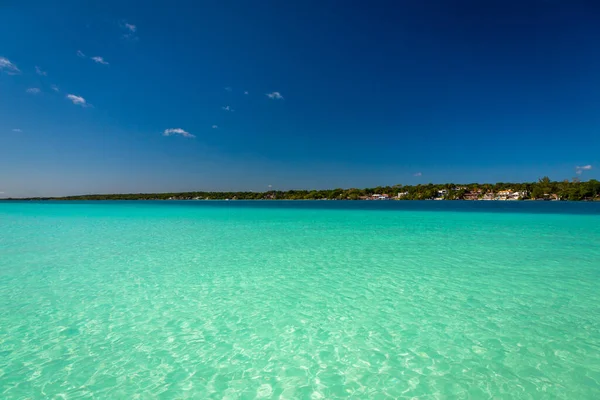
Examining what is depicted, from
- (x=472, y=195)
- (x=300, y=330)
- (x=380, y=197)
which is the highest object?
(x=472, y=195)

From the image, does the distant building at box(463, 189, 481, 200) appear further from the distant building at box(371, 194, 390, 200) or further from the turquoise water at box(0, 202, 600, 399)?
the turquoise water at box(0, 202, 600, 399)

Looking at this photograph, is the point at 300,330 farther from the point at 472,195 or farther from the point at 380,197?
the point at 472,195

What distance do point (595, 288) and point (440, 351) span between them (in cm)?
544

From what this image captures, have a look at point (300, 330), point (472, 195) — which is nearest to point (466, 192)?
point (472, 195)

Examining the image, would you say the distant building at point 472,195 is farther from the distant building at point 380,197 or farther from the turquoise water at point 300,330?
the turquoise water at point 300,330

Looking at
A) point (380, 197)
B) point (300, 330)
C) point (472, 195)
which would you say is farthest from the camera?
point (380, 197)

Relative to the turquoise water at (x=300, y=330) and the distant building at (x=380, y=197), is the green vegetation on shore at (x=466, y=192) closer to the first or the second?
the distant building at (x=380, y=197)

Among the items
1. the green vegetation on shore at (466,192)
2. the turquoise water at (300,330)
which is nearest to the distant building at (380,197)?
the green vegetation on shore at (466,192)

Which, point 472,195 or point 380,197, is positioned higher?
point 472,195

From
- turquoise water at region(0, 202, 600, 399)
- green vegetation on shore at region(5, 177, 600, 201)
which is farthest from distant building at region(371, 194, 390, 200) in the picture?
turquoise water at region(0, 202, 600, 399)

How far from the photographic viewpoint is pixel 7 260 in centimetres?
951

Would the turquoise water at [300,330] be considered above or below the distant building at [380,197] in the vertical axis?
below

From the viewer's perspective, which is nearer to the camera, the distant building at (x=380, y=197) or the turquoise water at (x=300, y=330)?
the turquoise water at (x=300, y=330)

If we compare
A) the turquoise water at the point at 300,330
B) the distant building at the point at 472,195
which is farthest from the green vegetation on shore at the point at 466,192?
the turquoise water at the point at 300,330
